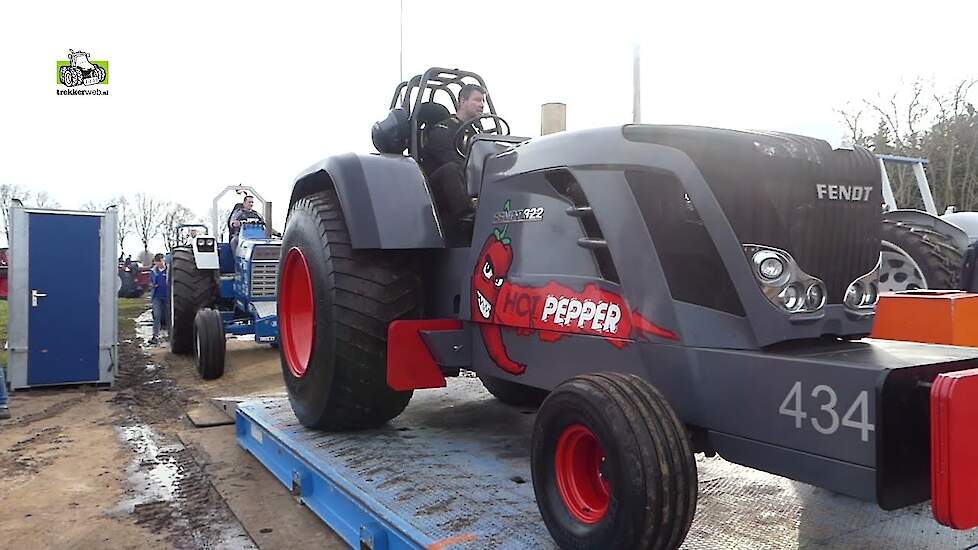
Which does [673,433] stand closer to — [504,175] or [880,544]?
[880,544]

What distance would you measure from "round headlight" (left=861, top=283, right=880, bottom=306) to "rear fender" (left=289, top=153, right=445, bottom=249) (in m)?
1.90

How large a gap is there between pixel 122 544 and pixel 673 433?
114 inches

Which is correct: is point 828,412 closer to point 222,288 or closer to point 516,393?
point 516,393

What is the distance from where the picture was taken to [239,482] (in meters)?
4.60

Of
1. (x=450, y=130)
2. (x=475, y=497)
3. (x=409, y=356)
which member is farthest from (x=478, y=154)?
(x=475, y=497)

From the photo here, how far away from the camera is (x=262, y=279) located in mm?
9602

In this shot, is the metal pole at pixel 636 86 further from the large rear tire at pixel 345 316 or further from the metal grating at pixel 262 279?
the metal grating at pixel 262 279

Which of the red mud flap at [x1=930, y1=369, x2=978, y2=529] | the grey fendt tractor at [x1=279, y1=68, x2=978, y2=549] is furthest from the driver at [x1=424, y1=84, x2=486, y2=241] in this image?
the red mud flap at [x1=930, y1=369, x2=978, y2=529]

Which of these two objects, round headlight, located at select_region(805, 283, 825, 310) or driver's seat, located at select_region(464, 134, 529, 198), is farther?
driver's seat, located at select_region(464, 134, 529, 198)

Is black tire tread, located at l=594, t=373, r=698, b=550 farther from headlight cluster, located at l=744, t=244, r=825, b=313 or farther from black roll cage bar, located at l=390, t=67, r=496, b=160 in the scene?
black roll cage bar, located at l=390, t=67, r=496, b=160

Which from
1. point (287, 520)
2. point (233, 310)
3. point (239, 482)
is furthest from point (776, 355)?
point (233, 310)

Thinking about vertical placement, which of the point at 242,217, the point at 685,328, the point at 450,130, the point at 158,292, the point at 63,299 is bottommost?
the point at 158,292

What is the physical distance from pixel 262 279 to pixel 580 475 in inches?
307

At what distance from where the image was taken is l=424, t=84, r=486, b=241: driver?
150 inches
